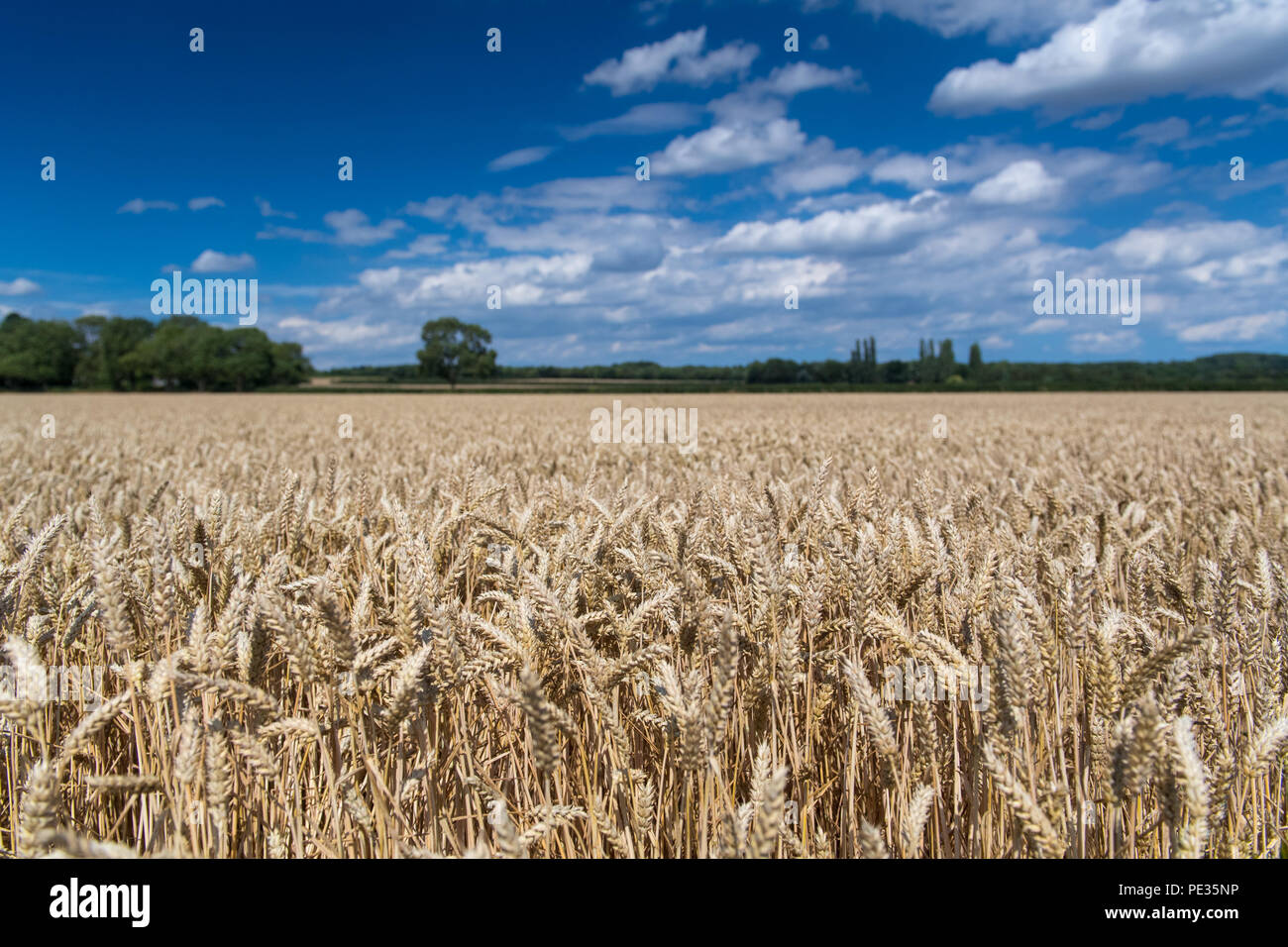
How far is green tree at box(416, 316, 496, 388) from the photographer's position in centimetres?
9712

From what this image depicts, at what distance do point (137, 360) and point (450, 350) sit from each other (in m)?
40.8

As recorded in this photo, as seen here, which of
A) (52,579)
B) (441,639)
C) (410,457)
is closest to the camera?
(441,639)

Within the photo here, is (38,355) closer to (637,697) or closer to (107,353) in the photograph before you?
(107,353)

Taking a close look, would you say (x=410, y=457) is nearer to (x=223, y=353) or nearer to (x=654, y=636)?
(x=654, y=636)

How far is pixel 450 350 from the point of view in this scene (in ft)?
321

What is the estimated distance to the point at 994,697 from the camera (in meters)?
1.58

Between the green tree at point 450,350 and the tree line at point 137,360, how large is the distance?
2212cm

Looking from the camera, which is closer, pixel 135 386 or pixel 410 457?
pixel 410 457

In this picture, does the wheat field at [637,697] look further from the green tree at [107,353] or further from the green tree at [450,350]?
the green tree at [107,353]

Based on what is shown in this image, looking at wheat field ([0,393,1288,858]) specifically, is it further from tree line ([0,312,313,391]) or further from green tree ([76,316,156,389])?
green tree ([76,316,156,389])

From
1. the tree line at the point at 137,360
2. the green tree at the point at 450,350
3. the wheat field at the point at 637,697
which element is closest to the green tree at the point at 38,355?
the tree line at the point at 137,360
